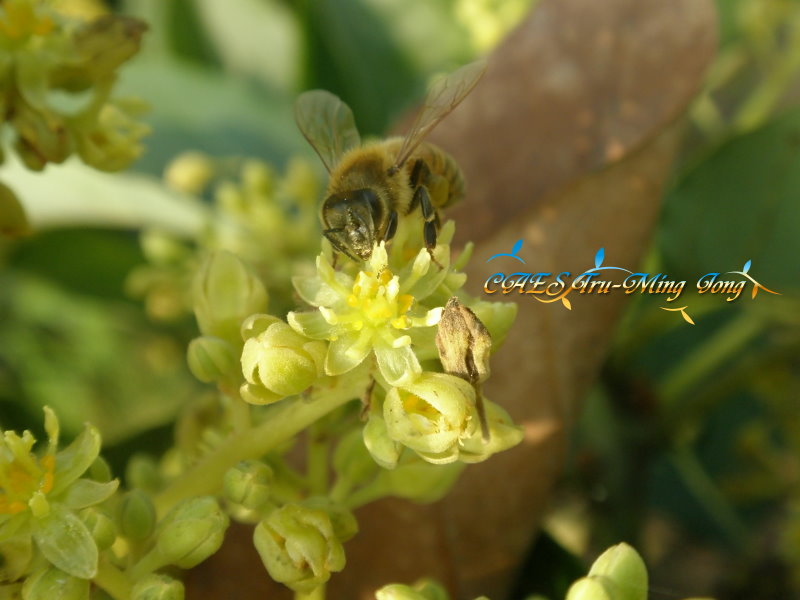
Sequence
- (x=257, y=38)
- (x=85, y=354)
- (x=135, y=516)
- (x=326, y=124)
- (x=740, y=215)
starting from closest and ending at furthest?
1. (x=135, y=516)
2. (x=326, y=124)
3. (x=740, y=215)
4. (x=85, y=354)
5. (x=257, y=38)

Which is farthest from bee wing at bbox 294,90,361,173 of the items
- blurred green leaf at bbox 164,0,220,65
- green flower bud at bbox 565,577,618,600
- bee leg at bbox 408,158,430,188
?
blurred green leaf at bbox 164,0,220,65

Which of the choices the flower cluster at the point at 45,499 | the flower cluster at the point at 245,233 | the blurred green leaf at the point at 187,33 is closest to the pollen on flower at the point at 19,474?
the flower cluster at the point at 45,499

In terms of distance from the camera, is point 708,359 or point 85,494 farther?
point 708,359

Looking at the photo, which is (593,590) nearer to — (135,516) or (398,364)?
(398,364)

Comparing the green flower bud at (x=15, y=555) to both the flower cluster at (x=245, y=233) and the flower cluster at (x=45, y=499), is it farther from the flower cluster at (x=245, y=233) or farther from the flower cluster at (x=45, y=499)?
the flower cluster at (x=245, y=233)

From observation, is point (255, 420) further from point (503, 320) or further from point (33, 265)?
point (33, 265)

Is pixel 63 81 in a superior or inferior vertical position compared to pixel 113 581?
superior

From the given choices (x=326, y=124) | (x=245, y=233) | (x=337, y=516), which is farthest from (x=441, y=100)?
(x=245, y=233)
